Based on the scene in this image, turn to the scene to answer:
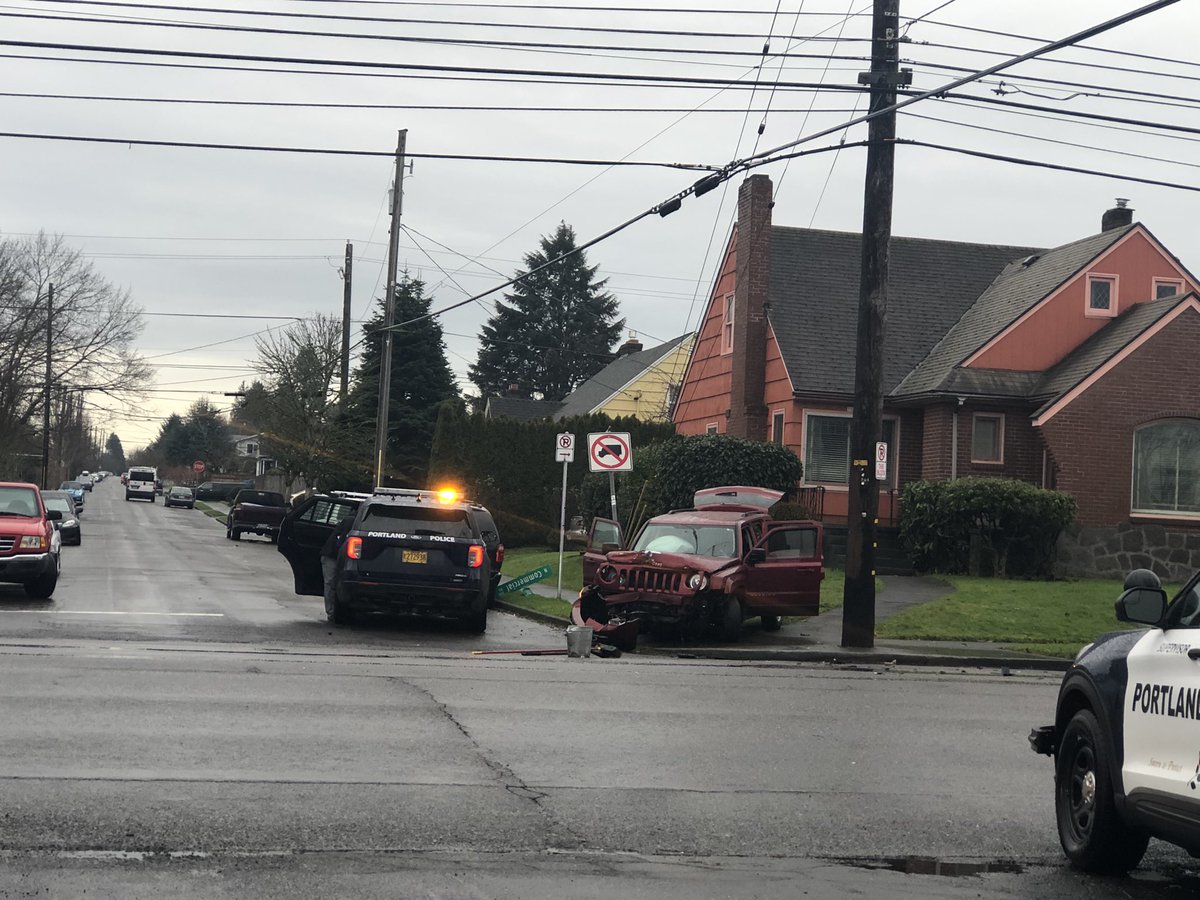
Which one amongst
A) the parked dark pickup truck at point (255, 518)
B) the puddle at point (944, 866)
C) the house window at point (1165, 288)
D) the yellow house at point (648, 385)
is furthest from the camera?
the yellow house at point (648, 385)

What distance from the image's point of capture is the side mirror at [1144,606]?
6391 mm

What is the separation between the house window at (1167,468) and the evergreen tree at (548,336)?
6240cm

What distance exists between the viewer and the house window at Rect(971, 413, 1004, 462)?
30.5 m

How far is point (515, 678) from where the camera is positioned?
44.7 feet

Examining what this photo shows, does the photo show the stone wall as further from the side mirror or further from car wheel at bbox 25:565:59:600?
the side mirror

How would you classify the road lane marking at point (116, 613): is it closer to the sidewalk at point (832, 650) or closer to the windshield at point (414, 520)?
the windshield at point (414, 520)

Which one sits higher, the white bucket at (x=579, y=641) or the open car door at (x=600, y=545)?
the open car door at (x=600, y=545)

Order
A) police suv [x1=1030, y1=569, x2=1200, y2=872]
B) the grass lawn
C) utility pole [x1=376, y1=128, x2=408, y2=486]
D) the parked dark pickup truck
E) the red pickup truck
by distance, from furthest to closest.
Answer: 1. the parked dark pickup truck
2. utility pole [x1=376, y1=128, x2=408, y2=486]
3. the red pickup truck
4. the grass lawn
5. police suv [x1=1030, y1=569, x2=1200, y2=872]

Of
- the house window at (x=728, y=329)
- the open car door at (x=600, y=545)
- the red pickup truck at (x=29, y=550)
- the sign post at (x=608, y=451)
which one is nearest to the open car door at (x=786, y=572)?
the open car door at (x=600, y=545)

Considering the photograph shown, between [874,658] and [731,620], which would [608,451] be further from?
[874,658]

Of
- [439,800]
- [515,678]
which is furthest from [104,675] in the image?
[439,800]

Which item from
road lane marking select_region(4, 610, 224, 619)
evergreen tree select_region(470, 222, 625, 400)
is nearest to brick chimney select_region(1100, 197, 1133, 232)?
road lane marking select_region(4, 610, 224, 619)

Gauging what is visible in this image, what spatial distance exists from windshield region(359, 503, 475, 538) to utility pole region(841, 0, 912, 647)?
5.03 m

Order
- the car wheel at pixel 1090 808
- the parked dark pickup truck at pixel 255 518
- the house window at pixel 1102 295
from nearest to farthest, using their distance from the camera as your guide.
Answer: the car wheel at pixel 1090 808
the house window at pixel 1102 295
the parked dark pickup truck at pixel 255 518
